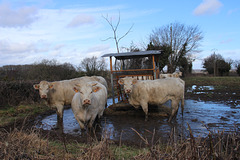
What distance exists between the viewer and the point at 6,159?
3.19 m

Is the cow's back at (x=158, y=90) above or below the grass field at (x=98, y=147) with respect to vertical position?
above

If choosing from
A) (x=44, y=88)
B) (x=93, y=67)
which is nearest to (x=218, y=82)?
(x=93, y=67)

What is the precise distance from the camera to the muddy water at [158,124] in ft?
20.4

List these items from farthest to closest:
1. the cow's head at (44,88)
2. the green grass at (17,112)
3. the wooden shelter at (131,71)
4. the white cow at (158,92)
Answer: the wooden shelter at (131,71) < the green grass at (17,112) < the white cow at (158,92) < the cow's head at (44,88)

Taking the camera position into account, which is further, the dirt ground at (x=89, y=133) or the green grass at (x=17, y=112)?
the green grass at (x=17, y=112)

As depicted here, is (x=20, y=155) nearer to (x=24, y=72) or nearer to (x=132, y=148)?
(x=132, y=148)

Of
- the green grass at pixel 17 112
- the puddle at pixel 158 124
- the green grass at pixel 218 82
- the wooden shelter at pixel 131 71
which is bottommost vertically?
the puddle at pixel 158 124

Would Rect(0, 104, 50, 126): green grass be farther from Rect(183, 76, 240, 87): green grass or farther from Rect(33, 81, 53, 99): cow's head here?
Rect(183, 76, 240, 87): green grass

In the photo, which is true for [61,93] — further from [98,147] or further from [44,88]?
[98,147]

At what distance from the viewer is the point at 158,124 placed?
7453 millimetres

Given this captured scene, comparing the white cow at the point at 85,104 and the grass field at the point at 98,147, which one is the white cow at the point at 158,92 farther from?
the grass field at the point at 98,147

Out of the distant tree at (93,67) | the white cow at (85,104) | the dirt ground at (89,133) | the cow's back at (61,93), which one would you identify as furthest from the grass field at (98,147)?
the distant tree at (93,67)

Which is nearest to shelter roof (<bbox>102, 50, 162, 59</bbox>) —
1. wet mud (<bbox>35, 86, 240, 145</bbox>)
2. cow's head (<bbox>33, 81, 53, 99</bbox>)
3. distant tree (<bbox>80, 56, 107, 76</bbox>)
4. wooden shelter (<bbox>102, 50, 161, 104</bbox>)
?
wooden shelter (<bbox>102, 50, 161, 104</bbox>)

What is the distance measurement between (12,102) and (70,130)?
17.5ft
